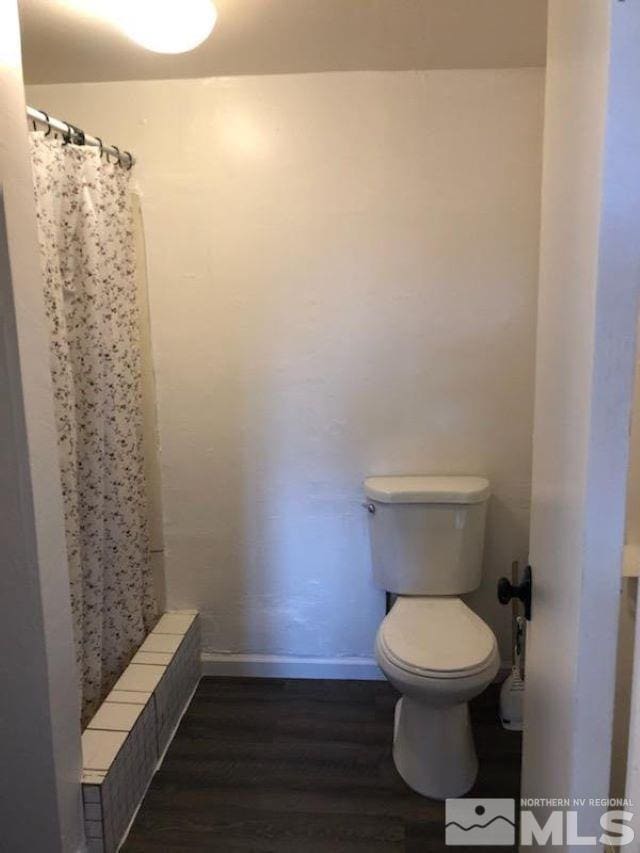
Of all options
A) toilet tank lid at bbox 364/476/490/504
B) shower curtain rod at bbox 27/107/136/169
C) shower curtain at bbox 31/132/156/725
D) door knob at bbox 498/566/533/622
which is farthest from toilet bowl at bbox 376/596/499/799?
shower curtain rod at bbox 27/107/136/169

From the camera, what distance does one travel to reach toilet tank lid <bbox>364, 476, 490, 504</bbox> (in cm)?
207

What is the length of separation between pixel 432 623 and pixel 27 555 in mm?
1208

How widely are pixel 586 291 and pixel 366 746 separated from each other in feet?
5.88

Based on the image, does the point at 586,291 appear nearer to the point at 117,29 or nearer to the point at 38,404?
the point at 38,404

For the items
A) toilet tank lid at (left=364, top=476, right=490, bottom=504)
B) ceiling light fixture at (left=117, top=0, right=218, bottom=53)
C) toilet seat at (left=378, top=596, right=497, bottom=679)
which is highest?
ceiling light fixture at (left=117, top=0, right=218, bottom=53)

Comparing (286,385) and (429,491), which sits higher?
(286,385)

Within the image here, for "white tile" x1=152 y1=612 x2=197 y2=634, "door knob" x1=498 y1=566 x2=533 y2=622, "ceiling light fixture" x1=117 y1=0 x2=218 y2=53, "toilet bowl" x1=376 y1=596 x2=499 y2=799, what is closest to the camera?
"door knob" x1=498 y1=566 x2=533 y2=622

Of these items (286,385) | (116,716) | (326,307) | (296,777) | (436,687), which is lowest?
(296,777)

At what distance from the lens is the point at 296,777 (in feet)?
6.14

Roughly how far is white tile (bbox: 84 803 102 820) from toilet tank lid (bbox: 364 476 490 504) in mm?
1188

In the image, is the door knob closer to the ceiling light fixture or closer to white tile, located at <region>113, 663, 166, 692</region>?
white tile, located at <region>113, 663, 166, 692</region>

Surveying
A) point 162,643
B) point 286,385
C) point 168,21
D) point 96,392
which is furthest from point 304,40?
point 162,643

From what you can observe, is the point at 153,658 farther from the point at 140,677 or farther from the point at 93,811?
the point at 93,811

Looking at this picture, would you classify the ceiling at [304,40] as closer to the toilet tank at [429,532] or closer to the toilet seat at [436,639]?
the toilet tank at [429,532]
